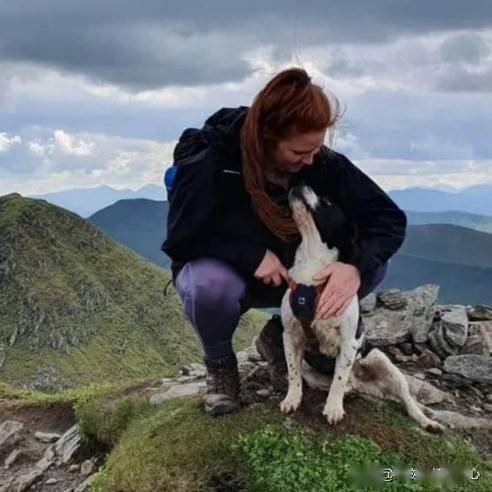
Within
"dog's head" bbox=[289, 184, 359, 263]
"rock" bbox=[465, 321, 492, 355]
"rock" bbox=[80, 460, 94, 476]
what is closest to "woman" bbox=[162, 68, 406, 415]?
"dog's head" bbox=[289, 184, 359, 263]

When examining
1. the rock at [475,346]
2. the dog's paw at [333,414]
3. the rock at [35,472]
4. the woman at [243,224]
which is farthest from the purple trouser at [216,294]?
the rock at [475,346]

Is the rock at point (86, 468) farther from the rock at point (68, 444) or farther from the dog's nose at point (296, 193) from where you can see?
the dog's nose at point (296, 193)

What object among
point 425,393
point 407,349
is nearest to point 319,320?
point 425,393

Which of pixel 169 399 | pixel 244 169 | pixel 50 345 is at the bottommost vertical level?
pixel 50 345

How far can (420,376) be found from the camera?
8.84m

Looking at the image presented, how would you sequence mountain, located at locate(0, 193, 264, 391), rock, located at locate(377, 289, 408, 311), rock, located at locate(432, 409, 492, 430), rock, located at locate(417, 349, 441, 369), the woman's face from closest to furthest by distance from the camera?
1. the woman's face
2. rock, located at locate(432, 409, 492, 430)
3. rock, located at locate(417, 349, 441, 369)
4. rock, located at locate(377, 289, 408, 311)
5. mountain, located at locate(0, 193, 264, 391)

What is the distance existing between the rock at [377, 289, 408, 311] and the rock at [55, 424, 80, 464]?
4.15m

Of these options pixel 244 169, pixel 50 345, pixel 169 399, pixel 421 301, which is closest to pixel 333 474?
pixel 244 169

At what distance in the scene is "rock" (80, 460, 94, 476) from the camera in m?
7.72

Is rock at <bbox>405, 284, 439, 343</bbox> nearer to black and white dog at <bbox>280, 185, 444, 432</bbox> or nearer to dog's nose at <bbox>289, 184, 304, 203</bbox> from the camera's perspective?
black and white dog at <bbox>280, 185, 444, 432</bbox>

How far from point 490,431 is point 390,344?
1.98 m

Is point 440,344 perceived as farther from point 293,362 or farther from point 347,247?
point 347,247

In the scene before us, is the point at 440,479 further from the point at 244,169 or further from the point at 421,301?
the point at 421,301

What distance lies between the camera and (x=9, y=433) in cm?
905
